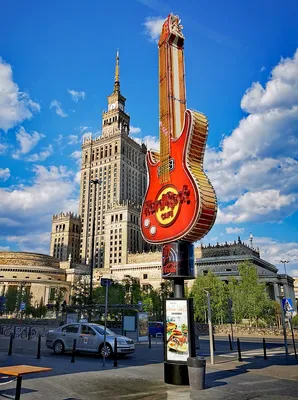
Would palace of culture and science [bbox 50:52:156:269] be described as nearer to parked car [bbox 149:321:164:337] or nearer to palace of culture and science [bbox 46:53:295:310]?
palace of culture and science [bbox 46:53:295:310]

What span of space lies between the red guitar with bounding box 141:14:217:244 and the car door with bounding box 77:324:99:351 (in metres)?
7.98

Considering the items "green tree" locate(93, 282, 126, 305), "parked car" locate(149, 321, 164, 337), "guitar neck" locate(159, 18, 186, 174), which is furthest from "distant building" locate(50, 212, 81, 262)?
"guitar neck" locate(159, 18, 186, 174)

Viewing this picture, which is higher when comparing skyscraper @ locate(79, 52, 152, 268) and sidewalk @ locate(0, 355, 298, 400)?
skyscraper @ locate(79, 52, 152, 268)

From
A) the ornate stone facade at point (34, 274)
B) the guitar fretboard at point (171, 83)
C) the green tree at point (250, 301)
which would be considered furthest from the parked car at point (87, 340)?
the ornate stone facade at point (34, 274)

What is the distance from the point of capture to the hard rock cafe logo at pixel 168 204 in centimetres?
1336

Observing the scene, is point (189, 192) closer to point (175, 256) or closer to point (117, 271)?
point (175, 256)

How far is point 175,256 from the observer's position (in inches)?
513

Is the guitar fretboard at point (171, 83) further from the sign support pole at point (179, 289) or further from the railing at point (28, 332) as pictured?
the railing at point (28, 332)

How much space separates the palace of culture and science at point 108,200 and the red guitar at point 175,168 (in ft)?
375

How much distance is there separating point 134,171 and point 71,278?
2296 inches

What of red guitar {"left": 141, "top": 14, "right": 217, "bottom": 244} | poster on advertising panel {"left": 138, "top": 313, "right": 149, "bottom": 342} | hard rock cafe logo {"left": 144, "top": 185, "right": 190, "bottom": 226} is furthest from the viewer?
poster on advertising panel {"left": 138, "top": 313, "right": 149, "bottom": 342}

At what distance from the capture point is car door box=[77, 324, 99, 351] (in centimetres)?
1905

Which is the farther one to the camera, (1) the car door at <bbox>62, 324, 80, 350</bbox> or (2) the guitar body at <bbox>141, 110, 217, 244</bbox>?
(1) the car door at <bbox>62, 324, 80, 350</bbox>

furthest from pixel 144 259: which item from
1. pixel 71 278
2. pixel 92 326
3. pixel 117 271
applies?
pixel 92 326
